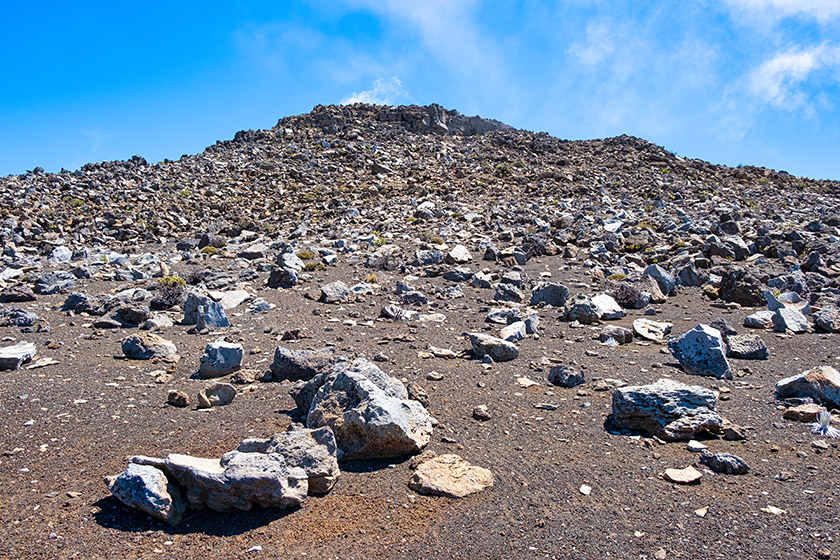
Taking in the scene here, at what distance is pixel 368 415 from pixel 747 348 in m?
4.35

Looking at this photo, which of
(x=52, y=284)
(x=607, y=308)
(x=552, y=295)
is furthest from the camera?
(x=52, y=284)

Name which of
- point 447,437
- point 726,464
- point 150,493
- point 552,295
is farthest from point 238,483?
point 552,295

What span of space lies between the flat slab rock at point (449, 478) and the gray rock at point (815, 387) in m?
2.87

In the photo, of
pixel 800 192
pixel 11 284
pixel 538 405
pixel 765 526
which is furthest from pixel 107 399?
pixel 800 192

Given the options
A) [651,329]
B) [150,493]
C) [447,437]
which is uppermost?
[651,329]

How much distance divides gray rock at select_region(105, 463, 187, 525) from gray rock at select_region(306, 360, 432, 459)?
106cm

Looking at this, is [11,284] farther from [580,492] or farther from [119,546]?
[580,492]

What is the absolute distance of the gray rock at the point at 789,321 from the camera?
6.52m

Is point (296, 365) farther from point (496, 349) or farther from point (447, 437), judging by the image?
point (496, 349)

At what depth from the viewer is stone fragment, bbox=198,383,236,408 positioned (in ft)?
14.6

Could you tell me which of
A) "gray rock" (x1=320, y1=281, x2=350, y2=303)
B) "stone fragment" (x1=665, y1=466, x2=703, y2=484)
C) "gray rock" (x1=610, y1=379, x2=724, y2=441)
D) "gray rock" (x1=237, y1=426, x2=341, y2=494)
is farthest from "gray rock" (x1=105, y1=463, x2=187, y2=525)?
"gray rock" (x1=320, y1=281, x2=350, y2=303)

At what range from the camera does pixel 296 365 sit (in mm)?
5012

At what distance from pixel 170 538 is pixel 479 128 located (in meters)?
31.1

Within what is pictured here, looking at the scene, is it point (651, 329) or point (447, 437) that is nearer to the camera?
point (447, 437)
